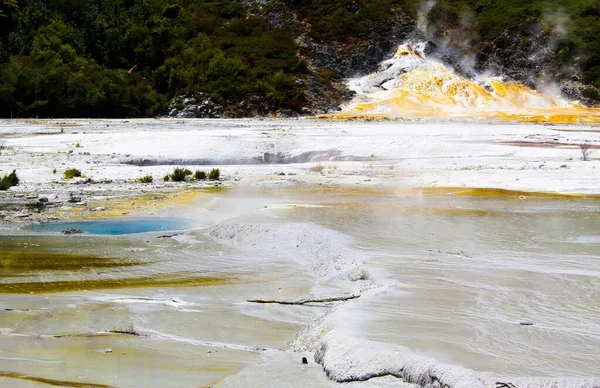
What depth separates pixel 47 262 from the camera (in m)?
11.3

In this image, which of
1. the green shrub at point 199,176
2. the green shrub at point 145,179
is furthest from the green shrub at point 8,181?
the green shrub at point 199,176

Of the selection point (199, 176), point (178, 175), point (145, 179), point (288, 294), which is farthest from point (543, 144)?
point (288, 294)

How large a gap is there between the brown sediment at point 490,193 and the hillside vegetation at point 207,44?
38.3 meters

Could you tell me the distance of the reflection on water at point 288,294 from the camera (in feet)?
21.2

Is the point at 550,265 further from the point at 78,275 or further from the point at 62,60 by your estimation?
the point at 62,60

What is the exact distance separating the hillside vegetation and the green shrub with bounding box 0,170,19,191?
3300cm

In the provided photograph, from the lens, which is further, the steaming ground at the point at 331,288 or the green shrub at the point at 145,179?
the green shrub at the point at 145,179

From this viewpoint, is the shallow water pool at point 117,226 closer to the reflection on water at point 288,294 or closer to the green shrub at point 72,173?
the reflection on water at point 288,294

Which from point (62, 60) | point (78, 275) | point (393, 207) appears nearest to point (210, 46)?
point (62, 60)

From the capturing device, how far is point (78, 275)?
10.4m

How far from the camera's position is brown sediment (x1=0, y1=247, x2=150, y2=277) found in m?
10.8

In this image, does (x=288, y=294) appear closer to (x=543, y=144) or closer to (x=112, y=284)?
(x=112, y=284)

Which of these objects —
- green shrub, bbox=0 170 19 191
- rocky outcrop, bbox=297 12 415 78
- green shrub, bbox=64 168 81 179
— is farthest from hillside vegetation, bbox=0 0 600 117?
green shrub, bbox=0 170 19 191

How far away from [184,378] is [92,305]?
9.11 ft
